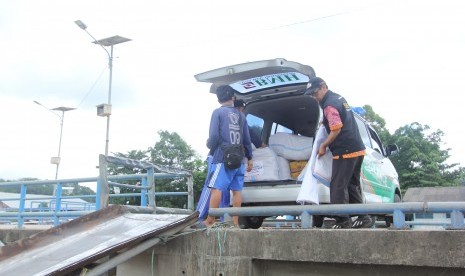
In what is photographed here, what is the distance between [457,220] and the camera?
10.9 ft

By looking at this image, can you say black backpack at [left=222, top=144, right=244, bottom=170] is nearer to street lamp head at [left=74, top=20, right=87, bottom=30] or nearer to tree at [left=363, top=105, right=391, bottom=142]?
street lamp head at [left=74, top=20, right=87, bottom=30]

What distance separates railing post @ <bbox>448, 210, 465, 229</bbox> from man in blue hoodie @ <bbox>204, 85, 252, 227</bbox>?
220 centimetres

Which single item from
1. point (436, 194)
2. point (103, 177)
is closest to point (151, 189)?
point (103, 177)

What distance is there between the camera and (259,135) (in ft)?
20.0

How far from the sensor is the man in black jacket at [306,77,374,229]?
4.43m

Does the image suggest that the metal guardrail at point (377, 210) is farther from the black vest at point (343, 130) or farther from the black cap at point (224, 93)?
the black cap at point (224, 93)

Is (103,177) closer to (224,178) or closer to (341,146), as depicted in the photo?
(224,178)

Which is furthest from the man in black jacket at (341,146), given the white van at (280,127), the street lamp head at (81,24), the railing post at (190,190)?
the street lamp head at (81,24)

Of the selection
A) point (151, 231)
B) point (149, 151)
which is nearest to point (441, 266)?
point (151, 231)

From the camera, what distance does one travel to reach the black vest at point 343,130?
453 cm

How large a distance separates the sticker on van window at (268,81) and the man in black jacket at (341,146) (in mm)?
292

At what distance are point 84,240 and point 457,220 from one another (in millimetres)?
2958

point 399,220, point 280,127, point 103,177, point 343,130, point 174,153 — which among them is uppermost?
point 174,153

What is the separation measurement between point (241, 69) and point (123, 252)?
2.38 meters
